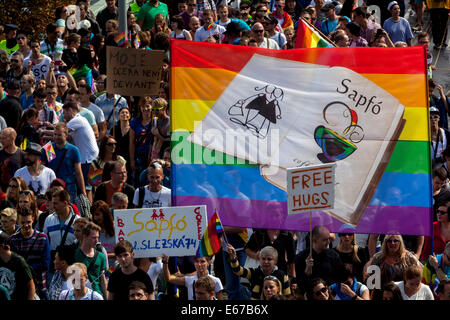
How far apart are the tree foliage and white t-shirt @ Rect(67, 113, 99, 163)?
6.90m

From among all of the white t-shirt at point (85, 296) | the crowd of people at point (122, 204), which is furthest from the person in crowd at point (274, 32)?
the white t-shirt at point (85, 296)

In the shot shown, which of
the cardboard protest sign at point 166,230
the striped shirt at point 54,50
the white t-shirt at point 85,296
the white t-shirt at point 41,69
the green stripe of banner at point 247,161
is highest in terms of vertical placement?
the striped shirt at point 54,50

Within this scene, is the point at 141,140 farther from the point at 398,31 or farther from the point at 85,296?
the point at 398,31

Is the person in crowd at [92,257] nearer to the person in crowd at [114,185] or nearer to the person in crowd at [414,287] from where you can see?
the person in crowd at [114,185]

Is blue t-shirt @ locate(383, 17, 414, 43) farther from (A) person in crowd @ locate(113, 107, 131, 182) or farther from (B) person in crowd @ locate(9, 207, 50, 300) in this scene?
(B) person in crowd @ locate(9, 207, 50, 300)

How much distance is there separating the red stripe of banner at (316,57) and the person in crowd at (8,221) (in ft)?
7.42

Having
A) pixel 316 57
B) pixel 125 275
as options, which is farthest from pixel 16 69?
pixel 125 275

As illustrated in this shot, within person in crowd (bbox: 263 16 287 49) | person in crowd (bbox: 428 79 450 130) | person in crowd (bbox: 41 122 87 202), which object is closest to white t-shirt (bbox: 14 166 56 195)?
person in crowd (bbox: 41 122 87 202)

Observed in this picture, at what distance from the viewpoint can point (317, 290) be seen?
1022 centimetres

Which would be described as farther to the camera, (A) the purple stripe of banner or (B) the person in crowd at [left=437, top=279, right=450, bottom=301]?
(A) the purple stripe of banner

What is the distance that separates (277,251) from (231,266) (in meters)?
0.81

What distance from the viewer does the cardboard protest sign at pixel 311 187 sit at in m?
10.5

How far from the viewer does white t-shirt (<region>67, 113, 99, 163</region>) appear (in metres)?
14.4

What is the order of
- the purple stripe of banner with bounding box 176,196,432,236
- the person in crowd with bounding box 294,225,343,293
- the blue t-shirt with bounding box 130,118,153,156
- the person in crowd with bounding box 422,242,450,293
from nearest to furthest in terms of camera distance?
the person in crowd with bounding box 422,242,450,293
the person in crowd with bounding box 294,225,343,293
the purple stripe of banner with bounding box 176,196,432,236
the blue t-shirt with bounding box 130,118,153,156
